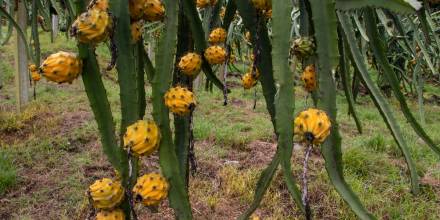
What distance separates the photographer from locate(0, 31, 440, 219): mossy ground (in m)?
2.51

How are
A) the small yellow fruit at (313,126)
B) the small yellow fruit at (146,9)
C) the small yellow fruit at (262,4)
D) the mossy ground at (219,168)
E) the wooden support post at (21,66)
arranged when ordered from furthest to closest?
1. the wooden support post at (21,66)
2. the mossy ground at (219,168)
3. the small yellow fruit at (262,4)
4. the small yellow fruit at (146,9)
5. the small yellow fruit at (313,126)

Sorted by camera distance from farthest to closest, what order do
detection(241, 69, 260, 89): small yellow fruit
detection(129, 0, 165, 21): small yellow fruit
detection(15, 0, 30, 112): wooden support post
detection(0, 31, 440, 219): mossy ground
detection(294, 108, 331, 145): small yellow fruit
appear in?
detection(15, 0, 30, 112): wooden support post → detection(0, 31, 440, 219): mossy ground → detection(241, 69, 260, 89): small yellow fruit → detection(129, 0, 165, 21): small yellow fruit → detection(294, 108, 331, 145): small yellow fruit

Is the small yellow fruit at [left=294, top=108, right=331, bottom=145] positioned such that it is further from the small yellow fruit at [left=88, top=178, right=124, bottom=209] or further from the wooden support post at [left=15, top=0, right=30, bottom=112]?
the wooden support post at [left=15, top=0, right=30, bottom=112]

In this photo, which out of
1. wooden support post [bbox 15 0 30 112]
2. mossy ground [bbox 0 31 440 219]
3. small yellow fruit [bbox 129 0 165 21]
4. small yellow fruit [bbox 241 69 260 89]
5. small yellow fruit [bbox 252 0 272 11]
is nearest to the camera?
small yellow fruit [bbox 129 0 165 21]

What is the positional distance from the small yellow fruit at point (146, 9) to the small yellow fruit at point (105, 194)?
290 mm

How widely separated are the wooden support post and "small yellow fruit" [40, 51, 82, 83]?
126 inches

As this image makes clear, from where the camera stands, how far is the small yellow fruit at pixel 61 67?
29.7 inches

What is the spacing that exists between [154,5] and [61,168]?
8.12 feet

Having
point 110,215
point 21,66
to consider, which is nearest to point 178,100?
point 110,215

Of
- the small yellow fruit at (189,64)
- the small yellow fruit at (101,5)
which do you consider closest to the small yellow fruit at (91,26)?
the small yellow fruit at (101,5)

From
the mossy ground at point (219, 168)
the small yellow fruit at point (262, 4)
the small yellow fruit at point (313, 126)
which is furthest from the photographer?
the mossy ground at point (219, 168)

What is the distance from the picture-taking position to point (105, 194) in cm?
73

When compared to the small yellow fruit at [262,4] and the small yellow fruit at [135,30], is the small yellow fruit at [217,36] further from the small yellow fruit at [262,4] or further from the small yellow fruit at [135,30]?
the small yellow fruit at [135,30]

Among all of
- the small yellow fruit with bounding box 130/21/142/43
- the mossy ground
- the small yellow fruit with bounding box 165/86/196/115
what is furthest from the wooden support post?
the small yellow fruit with bounding box 165/86/196/115
